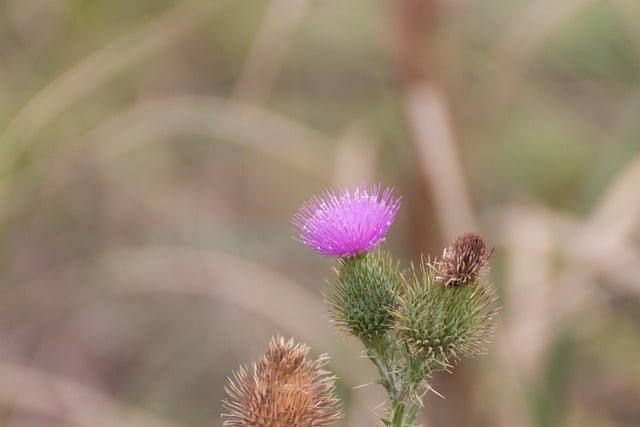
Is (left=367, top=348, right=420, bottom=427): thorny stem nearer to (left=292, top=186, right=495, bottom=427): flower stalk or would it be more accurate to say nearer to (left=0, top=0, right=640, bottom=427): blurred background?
(left=292, top=186, right=495, bottom=427): flower stalk

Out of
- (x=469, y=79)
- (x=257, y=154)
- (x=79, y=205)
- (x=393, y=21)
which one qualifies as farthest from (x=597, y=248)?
(x=79, y=205)

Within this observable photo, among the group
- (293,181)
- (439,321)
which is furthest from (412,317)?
(293,181)

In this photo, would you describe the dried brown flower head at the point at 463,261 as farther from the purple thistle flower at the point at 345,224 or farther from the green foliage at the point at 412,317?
the purple thistle flower at the point at 345,224

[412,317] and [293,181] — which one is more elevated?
[293,181]

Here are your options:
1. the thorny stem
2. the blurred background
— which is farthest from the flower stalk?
the blurred background

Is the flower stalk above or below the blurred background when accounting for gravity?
below

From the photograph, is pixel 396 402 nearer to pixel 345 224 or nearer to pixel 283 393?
pixel 283 393
